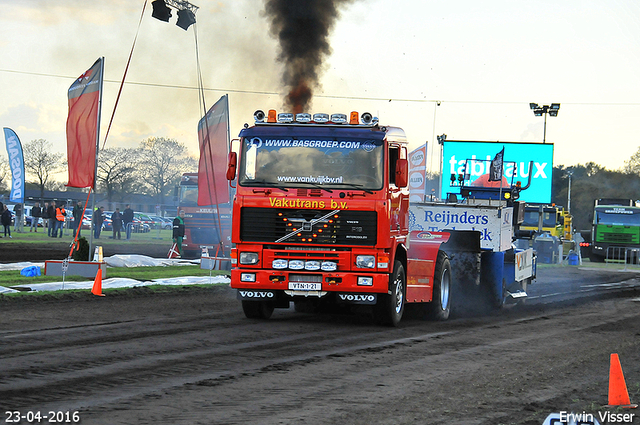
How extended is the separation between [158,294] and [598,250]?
116ft

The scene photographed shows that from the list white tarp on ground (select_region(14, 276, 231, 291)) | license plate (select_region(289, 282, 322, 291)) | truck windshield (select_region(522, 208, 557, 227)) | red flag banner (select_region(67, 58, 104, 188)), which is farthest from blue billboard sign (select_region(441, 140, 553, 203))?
license plate (select_region(289, 282, 322, 291))

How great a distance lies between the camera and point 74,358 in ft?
29.1

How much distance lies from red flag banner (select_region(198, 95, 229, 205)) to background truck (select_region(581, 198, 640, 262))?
29.7 m

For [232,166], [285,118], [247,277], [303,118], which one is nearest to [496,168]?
[303,118]

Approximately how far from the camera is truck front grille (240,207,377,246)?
12148 millimetres

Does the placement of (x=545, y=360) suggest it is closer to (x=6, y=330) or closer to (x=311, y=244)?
(x=311, y=244)

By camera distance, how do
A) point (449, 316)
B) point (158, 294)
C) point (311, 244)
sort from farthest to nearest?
point (158, 294) < point (449, 316) < point (311, 244)

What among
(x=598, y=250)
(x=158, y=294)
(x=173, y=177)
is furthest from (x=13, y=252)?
(x=173, y=177)

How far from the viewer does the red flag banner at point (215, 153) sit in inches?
897

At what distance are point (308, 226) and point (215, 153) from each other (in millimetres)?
11272

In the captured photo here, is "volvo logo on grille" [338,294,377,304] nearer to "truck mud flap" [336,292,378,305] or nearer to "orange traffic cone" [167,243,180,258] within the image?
"truck mud flap" [336,292,378,305]

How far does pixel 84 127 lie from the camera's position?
1897 cm

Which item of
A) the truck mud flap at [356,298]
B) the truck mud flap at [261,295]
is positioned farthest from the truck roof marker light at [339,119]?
the truck mud flap at [261,295]

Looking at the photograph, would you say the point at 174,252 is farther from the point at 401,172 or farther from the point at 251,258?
the point at 401,172
